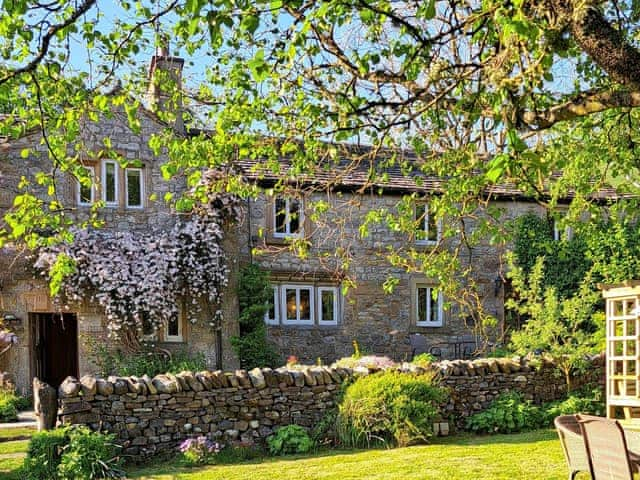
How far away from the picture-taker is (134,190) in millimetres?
16156

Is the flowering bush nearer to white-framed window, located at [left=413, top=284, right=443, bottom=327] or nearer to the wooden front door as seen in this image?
the wooden front door

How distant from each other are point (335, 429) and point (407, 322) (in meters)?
7.53

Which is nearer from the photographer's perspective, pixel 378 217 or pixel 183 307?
pixel 378 217

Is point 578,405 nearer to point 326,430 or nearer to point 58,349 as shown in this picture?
point 326,430

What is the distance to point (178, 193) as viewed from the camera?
1639 centimetres

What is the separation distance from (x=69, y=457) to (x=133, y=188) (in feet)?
27.5

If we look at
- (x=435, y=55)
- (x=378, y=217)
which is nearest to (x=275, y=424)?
(x=378, y=217)

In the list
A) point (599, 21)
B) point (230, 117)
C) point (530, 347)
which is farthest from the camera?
point (530, 347)

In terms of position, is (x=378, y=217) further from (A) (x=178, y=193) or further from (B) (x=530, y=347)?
(A) (x=178, y=193)

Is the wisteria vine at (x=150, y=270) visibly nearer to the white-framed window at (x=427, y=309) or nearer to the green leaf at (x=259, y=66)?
the white-framed window at (x=427, y=309)

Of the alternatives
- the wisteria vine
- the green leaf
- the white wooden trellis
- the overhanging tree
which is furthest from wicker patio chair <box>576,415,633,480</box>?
the wisteria vine

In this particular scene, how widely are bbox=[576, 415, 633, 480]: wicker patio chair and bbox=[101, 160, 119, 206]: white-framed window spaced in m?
12.1

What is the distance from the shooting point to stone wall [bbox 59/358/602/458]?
995 cm

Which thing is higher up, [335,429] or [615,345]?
[615,345]
